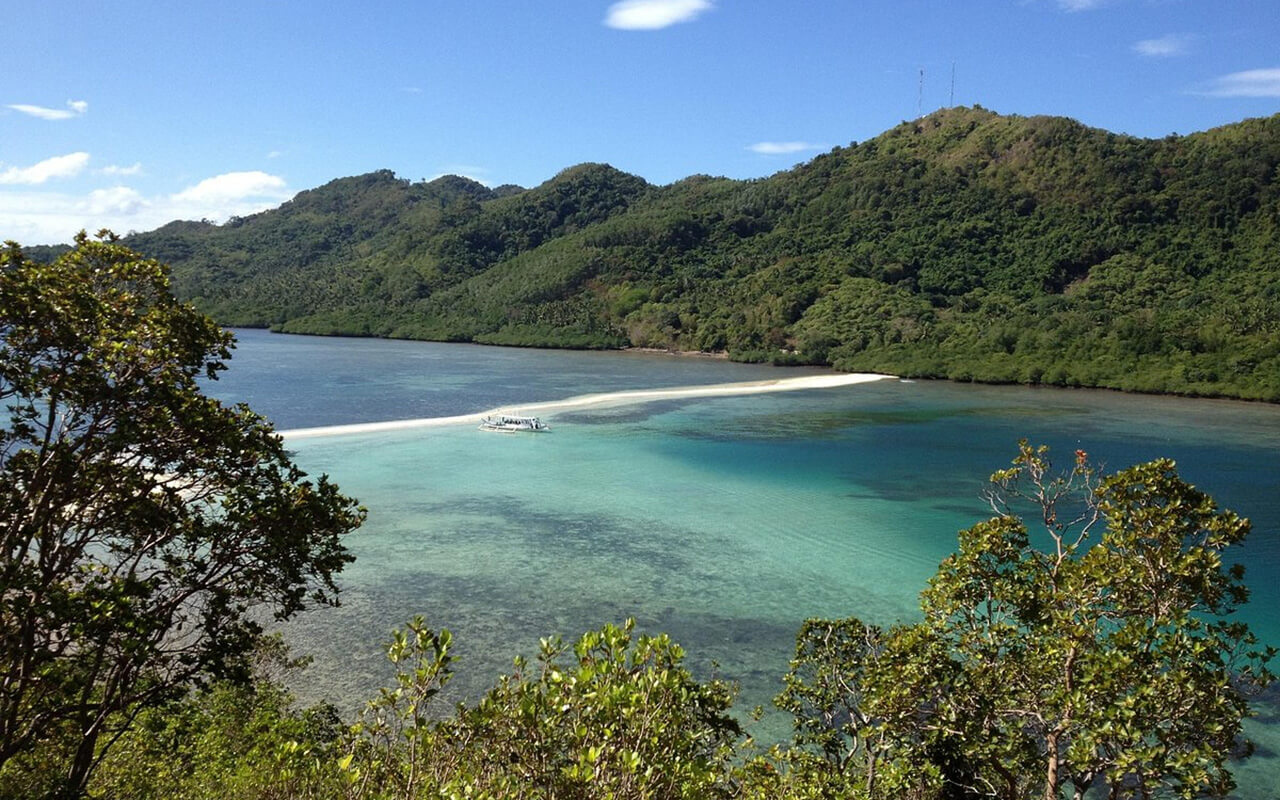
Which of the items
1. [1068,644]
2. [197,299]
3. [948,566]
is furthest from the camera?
[197,299]

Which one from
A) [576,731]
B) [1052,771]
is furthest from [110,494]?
[1052,771]

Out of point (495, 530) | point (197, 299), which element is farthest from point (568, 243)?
point (495, 530)

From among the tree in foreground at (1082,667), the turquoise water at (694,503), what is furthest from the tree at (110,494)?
the turquoise water at (694,503)

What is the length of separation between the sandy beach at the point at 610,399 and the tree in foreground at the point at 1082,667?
41.5 m

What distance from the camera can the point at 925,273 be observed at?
122 meters

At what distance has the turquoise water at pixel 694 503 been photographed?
21203 millimetres

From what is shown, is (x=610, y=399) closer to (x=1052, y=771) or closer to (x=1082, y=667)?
(x=1052, y=771)

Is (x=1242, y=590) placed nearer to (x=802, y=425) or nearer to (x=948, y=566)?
(x=948, y=566)

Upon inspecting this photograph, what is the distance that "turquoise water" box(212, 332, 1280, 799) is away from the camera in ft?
69.6

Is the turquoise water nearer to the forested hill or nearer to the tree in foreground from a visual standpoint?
the tree in foreground

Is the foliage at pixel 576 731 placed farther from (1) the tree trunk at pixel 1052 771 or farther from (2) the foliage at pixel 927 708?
(1) the tree trunk at pixel 1052 771

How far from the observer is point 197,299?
15900 cm

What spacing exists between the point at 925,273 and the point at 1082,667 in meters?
122

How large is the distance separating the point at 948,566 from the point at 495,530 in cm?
2236
